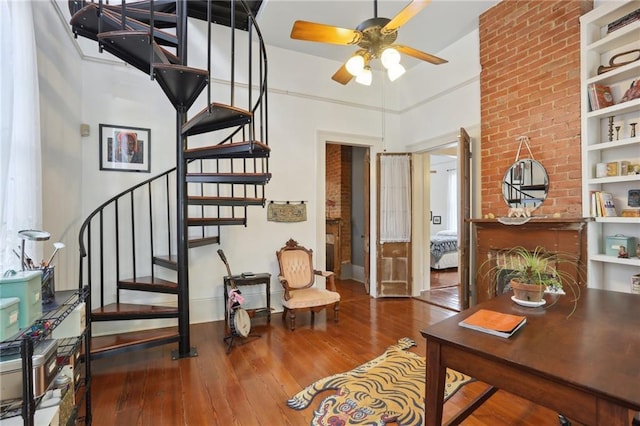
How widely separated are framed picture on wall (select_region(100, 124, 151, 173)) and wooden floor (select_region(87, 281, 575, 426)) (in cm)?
203

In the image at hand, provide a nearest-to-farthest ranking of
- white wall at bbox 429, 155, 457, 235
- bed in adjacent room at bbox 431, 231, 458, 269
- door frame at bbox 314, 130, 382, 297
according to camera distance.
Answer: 1. door frame at bbox 314, 130, 382, 297
2. bed in adjacent room at bbox 431, 231, 458, 269
3. white wall at bbox 429, 155, 457, 235

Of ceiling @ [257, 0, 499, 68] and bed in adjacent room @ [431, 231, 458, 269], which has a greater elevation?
ceiling @ [257, 0, 499, 68]

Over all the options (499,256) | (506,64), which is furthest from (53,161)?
(506,64)

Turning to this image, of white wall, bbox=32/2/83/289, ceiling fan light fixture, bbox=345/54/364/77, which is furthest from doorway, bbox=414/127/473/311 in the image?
white wall, bbox=32/2/83/289

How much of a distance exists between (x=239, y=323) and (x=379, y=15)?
12.9 ft

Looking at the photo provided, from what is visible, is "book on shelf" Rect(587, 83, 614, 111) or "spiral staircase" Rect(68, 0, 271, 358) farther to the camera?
"book on shelf" Rect(587, 83, 614, 111)

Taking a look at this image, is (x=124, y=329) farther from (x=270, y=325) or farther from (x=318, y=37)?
(x=318, y=37)

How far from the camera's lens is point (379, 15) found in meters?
3.71

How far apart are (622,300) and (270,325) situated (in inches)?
126

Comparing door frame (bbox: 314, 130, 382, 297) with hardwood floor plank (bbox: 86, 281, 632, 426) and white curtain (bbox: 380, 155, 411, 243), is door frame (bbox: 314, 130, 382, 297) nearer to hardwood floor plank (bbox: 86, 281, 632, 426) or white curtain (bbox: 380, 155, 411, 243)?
white curtain (bbox: 380, 155, 411, 243)

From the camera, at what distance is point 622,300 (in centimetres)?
174

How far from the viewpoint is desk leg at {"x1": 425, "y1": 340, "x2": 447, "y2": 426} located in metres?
1.29

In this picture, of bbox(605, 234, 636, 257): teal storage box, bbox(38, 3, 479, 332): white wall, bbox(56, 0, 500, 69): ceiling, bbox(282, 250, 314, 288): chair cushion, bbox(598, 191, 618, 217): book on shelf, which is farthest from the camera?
bbox(282, 250, 314, 288): chair cushion

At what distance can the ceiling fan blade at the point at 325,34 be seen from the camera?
220 cm
